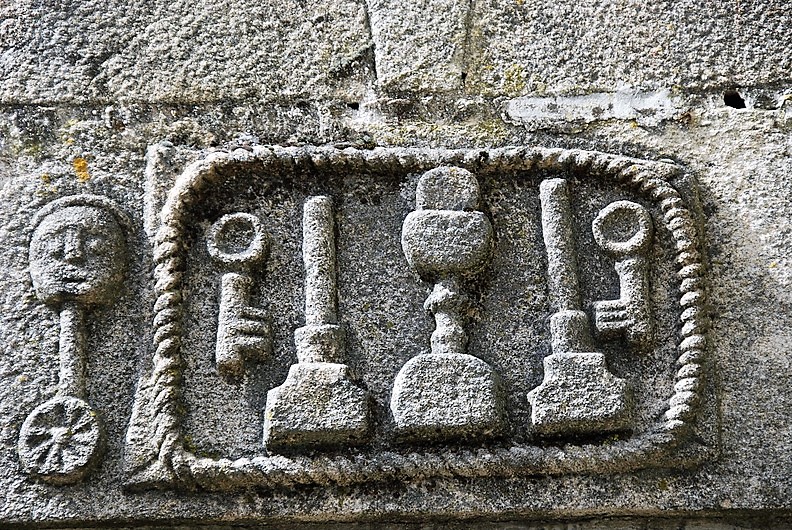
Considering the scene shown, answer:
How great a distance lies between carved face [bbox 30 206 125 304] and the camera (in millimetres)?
1805

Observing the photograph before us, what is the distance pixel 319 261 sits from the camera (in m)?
1.83

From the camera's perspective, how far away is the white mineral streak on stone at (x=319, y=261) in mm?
1799

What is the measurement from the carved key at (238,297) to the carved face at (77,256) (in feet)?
0.65

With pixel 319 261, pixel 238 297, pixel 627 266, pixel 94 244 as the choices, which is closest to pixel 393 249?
pixel 319 261

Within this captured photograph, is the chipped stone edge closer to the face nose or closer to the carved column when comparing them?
the carved column

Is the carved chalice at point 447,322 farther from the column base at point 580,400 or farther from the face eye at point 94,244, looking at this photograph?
the face eye at point 94,244

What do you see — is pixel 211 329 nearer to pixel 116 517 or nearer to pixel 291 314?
pixel 291 314

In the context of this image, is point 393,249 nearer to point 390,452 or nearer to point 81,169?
point 390,452

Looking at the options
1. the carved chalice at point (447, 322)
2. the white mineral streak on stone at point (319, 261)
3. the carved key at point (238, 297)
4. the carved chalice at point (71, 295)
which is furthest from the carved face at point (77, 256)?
the carved chalice at point (447, 322)

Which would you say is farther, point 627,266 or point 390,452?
point 627,266

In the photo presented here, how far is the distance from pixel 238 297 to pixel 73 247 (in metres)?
0.34

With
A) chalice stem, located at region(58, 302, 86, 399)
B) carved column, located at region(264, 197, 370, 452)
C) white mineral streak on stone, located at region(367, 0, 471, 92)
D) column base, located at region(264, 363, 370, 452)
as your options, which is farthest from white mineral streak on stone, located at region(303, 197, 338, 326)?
chalice stem, located at region(58, 302, 86, 399)

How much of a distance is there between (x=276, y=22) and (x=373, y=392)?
0.85 meters

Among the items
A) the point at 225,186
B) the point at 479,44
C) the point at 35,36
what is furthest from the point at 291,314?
the point at 35,36
